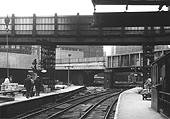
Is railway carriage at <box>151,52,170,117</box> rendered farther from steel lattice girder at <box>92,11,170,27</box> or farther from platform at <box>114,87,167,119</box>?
steel lattice girder at <box>92,11,170,27</box>

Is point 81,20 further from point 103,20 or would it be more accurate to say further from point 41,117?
point 103,20

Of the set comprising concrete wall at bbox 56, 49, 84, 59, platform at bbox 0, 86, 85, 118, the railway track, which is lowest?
the railway track

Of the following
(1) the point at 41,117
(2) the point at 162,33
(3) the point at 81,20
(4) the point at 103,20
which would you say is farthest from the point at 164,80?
(3) the point at 81,20

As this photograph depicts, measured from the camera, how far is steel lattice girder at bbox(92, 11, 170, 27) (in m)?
10.7

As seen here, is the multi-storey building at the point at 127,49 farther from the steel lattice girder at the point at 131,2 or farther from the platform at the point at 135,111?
the steel lattice girder at the point at 131,2

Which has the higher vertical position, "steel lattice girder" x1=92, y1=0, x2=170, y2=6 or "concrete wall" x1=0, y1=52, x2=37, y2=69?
"steel lattice girder" x1=92, y1=0, x2=170, y2=6

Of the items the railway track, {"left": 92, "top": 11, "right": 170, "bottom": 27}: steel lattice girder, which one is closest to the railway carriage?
{"left": 92, "top": 11, "right": 170, "bottom": 27}: steel lattice girder

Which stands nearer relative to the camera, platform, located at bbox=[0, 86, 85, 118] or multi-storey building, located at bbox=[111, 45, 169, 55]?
platform, located at bbox=[0, 86, 85, 118]

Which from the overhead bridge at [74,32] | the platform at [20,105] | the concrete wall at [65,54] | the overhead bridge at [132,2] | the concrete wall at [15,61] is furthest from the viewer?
the concrete wall at [65,54]

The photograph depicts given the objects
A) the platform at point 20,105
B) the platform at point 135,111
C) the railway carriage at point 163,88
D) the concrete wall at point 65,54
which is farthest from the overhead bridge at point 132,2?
the concrete wall at point 65,54

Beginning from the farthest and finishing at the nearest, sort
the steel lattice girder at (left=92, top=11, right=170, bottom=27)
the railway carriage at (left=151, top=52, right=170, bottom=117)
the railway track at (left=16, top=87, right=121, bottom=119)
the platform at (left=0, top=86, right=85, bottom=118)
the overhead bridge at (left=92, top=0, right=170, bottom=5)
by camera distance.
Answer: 1. the railway track at (left=16, top=87, right=121, bottom=119)
2. the platform at (left=0, top=86, right=85, bottom=118)
3. the railway carriage at (left=151, top=52, right=170, bottom=117)
4. the steel lattice girder at (left=92, top=11, right=170, bottom=27)
5. the overhead bridge at (left=92, top=0, right=170, bottom=5)

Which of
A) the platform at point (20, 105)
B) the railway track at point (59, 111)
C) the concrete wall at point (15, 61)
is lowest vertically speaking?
the railway track at point (59, 111)

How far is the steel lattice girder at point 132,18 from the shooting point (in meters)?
10.7

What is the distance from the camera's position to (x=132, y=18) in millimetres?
10828
